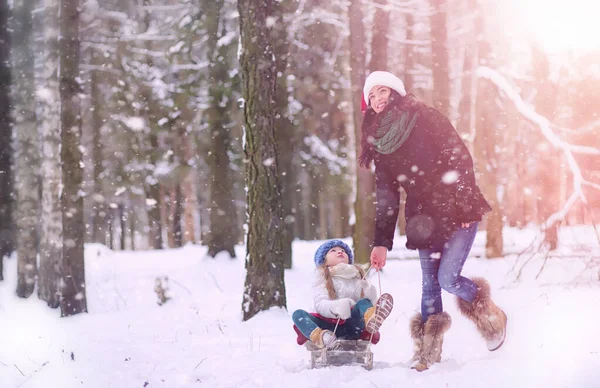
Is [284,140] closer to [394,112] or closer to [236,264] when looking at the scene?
[236,264]

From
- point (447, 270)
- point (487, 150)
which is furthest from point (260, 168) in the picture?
point (487, 150)

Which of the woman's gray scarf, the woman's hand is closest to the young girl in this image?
the woman's hand

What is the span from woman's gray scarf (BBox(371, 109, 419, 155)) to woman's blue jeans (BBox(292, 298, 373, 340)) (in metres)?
1.28

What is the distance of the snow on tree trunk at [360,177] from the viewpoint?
11.2 metres

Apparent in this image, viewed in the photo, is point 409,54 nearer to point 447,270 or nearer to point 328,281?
point 328,281

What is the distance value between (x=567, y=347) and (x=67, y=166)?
7.06 m

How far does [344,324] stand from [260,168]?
2860 millimetres

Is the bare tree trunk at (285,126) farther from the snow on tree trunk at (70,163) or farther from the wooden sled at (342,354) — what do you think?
the wooden sled at (342,354)

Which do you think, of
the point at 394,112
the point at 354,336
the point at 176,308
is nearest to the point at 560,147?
the point at 394,112

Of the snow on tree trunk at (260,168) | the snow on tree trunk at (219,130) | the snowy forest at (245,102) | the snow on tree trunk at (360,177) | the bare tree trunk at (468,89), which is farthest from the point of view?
the snow on tree trunk at (219,130)

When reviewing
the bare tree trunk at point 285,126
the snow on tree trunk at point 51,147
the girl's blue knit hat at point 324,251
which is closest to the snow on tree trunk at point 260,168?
the girl's blue knit hat at point 324,251

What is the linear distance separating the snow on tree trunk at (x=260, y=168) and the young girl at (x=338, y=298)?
2333 millimetres

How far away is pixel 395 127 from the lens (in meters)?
4.63

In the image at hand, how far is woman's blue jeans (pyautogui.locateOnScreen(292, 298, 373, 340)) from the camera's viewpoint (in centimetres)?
475
